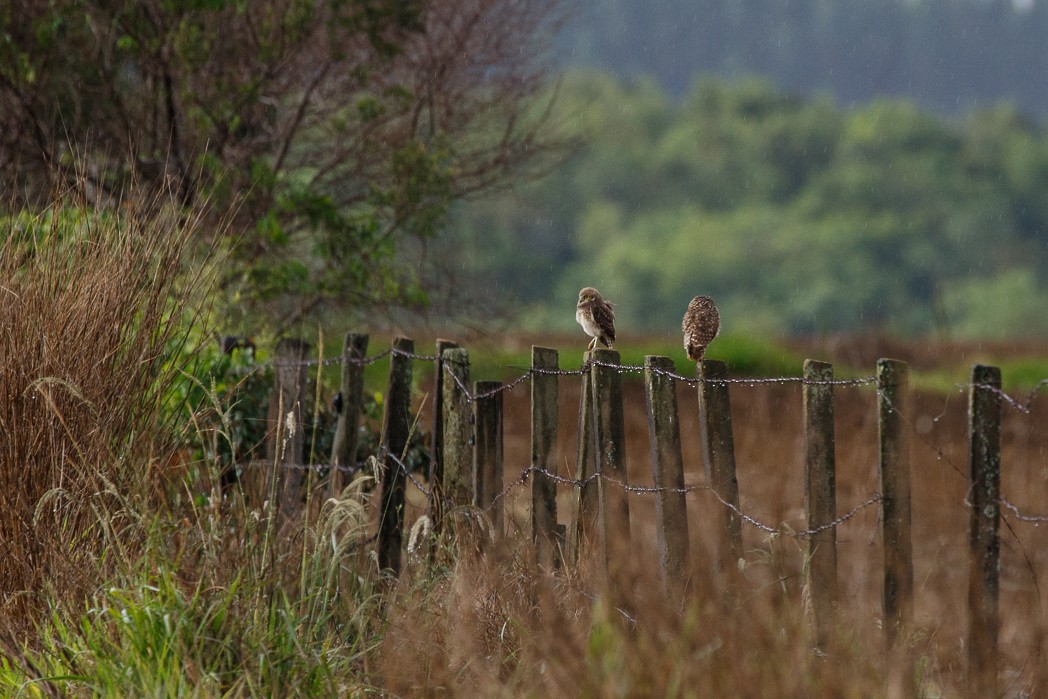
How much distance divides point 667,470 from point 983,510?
3.42ft

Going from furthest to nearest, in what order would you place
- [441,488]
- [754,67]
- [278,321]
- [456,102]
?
[754,67] < [456,102] < [278,321] < [441,488]

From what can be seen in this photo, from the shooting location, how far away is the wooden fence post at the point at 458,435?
510cm

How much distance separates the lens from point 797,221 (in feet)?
190

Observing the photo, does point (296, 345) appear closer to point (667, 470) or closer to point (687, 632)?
point (667, 470)

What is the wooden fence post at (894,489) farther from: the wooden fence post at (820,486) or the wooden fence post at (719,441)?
the wooden fence post at (719,441)

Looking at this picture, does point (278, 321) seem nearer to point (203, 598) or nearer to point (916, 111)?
point (203, 598)

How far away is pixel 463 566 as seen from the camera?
404cm

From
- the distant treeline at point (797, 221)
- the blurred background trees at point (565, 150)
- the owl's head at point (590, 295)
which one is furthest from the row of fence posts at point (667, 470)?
the distant treeline at point (797, 221)

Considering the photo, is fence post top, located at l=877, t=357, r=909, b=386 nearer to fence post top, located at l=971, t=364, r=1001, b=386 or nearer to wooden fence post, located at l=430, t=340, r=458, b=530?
fence post top, located at l=971, t=364, r=1001, b=386

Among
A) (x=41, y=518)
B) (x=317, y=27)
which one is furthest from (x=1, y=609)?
(x=317, y=27)

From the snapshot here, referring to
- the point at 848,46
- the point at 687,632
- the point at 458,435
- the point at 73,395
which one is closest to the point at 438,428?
the point at 458,435

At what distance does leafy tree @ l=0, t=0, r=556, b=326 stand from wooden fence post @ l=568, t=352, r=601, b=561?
10.7 ft

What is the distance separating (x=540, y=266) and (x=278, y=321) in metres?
39.3

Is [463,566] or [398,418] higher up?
[398,418]
